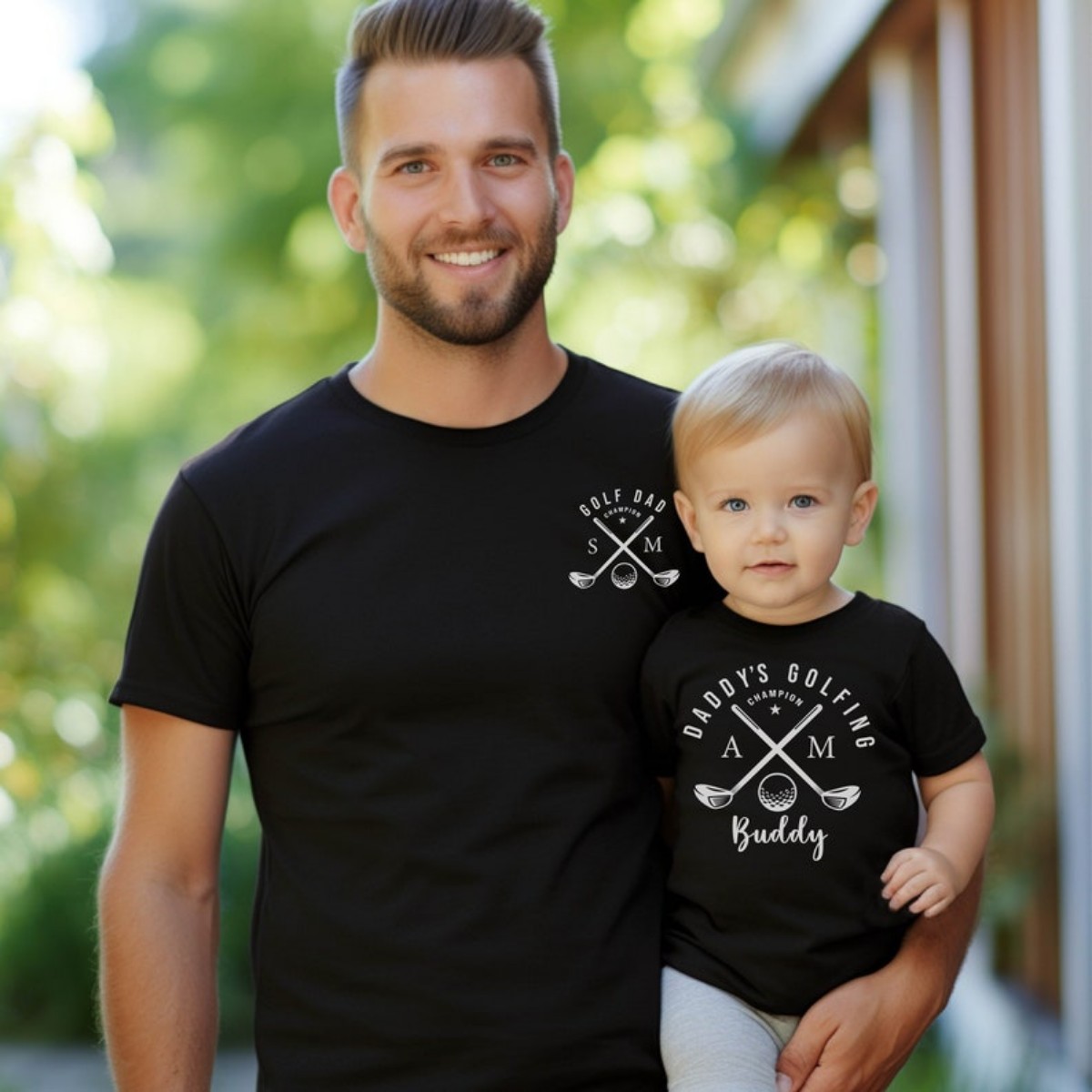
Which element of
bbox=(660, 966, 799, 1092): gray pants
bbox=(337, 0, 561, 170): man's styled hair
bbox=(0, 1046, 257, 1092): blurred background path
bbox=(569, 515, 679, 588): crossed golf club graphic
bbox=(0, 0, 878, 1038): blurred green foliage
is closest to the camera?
bbox=(660, 966, 799, 1092): gray pants

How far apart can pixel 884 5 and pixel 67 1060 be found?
4337 mm

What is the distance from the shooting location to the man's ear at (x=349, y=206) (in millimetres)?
2695

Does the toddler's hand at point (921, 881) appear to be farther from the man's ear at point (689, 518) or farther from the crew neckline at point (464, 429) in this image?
the crew neckline at point (464, 429)

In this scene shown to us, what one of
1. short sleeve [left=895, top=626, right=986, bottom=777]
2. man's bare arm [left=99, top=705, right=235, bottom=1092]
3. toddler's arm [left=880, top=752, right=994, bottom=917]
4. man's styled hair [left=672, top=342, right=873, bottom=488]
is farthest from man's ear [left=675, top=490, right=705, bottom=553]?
man's bare arm [left=99, top=705, right=235, bottom=1092]

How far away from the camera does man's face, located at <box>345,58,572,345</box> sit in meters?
2.54

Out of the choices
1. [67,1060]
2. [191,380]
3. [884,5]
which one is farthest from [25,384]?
[191,380]

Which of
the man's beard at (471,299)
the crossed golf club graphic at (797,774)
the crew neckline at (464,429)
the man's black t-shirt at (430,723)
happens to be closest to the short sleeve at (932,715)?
the crossed golf club graphic at (797,774)

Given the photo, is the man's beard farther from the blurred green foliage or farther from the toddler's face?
the blurred green foliage

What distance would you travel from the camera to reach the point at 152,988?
2457 millimetres

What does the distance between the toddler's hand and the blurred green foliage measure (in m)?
3.95

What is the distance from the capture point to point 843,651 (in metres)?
2.41

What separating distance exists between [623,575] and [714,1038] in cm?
59

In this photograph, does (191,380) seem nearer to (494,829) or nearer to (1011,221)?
(1011,221)

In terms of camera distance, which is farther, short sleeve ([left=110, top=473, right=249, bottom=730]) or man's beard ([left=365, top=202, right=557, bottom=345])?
man's beard ([left=365, top=202, right=557, bottom=345])
